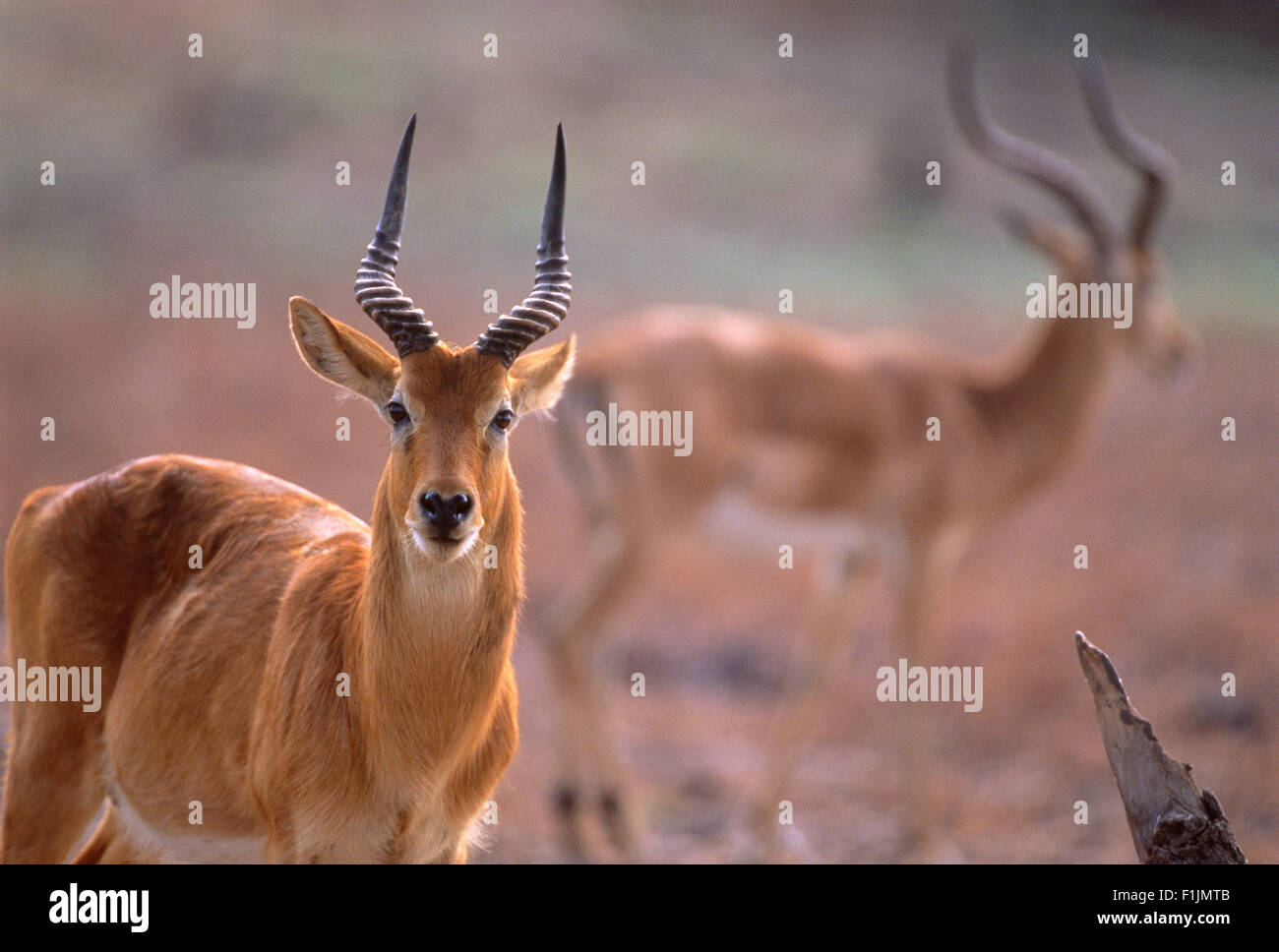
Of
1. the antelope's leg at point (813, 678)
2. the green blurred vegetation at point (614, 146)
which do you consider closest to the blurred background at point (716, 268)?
the green blurred vegetation at point (614, 146)

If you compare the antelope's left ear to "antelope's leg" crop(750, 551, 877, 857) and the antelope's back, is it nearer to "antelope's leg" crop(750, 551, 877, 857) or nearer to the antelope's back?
the antelope's back

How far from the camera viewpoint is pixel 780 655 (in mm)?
12969

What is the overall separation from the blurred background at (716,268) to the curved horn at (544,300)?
503 cm

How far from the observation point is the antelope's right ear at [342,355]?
13.9ft

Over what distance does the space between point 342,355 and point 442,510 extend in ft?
2.02

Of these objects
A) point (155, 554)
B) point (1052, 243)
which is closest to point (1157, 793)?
point (155, 554)

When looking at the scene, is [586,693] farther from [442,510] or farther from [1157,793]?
[442,510]

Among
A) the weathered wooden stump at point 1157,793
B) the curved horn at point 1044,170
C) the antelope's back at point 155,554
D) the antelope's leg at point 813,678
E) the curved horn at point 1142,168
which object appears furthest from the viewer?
the curved horn at point 1142,168

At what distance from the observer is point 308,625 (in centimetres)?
447

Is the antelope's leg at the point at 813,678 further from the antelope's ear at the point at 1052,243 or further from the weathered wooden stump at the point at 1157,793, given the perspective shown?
the weathered wooden stump at the point at 1157,793

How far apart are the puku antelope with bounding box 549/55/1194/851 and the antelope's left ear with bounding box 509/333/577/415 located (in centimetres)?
489

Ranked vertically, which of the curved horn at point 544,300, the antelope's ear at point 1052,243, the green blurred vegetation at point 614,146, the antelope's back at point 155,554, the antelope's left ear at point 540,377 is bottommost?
the antelope's back at point 155,554

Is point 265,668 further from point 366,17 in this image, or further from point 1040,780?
point 366,17

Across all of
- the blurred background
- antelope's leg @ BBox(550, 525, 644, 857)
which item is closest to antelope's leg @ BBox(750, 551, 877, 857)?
the blurred background
